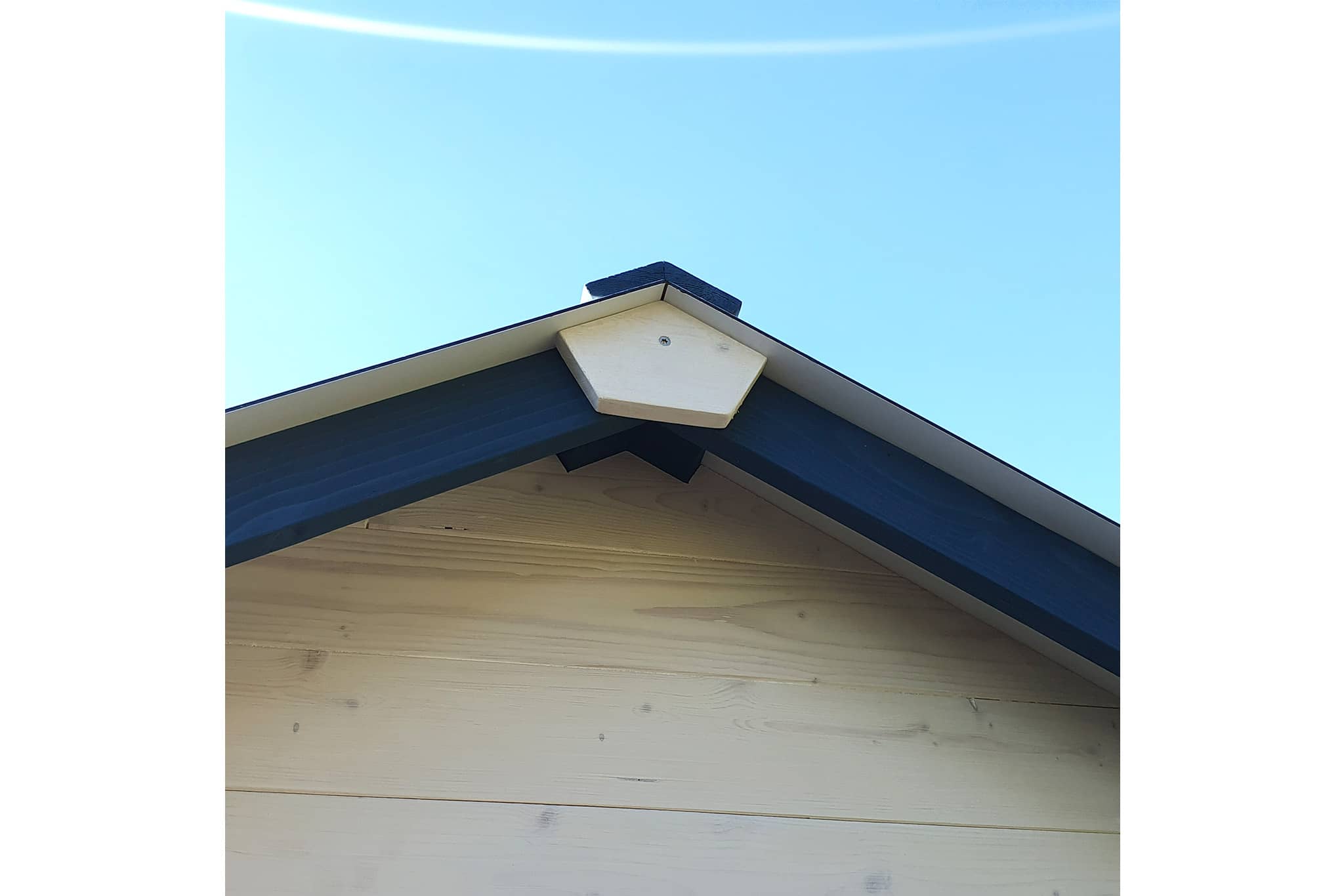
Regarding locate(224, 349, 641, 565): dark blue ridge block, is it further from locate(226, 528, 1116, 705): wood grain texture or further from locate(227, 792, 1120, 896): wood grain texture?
locate(227, 792, 1120, 896): wood grain texture

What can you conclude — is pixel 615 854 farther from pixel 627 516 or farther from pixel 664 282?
pixel 664 282

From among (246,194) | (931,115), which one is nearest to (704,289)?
(246,194)

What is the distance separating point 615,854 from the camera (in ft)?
4.20

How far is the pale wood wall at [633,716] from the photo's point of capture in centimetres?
126

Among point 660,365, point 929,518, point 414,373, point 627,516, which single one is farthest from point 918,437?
point 414,373

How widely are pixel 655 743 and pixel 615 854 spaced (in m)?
0.16

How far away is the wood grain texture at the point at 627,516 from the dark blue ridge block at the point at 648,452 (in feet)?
0.05

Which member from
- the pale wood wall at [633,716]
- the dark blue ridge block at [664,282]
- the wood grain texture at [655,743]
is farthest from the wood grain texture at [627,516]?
the dark blue ridge block at [664,282]

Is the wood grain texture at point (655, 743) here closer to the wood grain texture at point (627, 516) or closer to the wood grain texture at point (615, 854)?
the wood grain texture at point (615, 854)

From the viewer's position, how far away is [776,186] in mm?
4949
